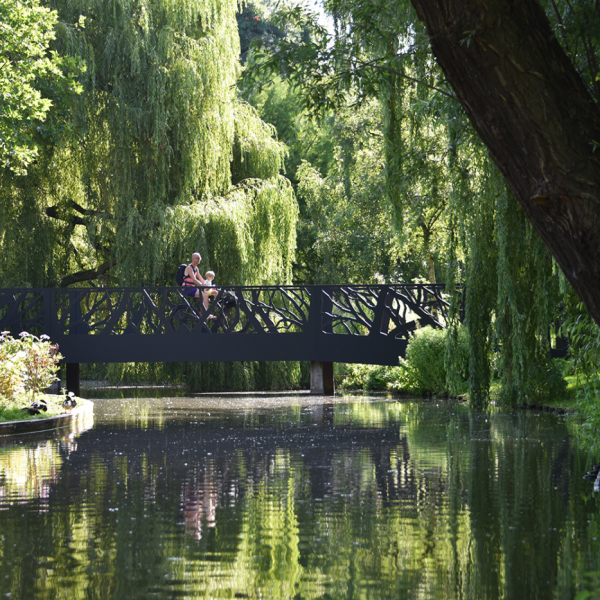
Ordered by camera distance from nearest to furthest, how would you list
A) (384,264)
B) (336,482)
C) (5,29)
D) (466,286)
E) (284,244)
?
(336,482) < (466,286) < (5,29) < (284,244) < (384,264)

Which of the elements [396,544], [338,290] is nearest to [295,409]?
[338,290]

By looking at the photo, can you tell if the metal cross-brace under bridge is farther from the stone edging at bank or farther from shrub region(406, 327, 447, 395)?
the stone edging at bank

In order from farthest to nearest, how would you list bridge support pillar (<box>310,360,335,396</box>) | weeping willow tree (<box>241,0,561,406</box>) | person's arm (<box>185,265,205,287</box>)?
1. bridge support pillar (<box>310,360,335,396</box>)
2. person's arm (<box>185,265,205,287</box>)
3. weeping willow tree (<box>241,0,561,406</box>)

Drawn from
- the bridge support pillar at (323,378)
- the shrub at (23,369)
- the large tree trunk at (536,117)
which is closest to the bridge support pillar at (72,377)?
the bridge support pillar at (323,378)

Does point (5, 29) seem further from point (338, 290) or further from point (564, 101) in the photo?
point (564, 101)

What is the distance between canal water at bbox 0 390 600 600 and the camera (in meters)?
4.58

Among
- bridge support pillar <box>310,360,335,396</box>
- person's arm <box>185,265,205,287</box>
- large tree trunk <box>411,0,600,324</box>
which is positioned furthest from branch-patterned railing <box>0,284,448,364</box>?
large tree trunk <box>411,0,600,324</box>

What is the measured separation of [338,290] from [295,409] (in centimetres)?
425

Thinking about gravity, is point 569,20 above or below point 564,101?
above

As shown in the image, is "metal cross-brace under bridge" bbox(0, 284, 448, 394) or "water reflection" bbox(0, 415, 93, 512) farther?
"metal cross-brace under bridge" bbox(0, 284, 448, 394)

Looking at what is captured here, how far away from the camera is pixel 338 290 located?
65.8ft

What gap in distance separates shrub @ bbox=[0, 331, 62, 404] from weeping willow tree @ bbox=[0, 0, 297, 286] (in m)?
6.34

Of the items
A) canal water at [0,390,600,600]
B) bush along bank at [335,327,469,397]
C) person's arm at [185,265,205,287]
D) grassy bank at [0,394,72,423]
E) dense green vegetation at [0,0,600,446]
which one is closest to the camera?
canal water at [0,390,600,600]

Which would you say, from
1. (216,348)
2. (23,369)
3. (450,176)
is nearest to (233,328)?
(216,348)
